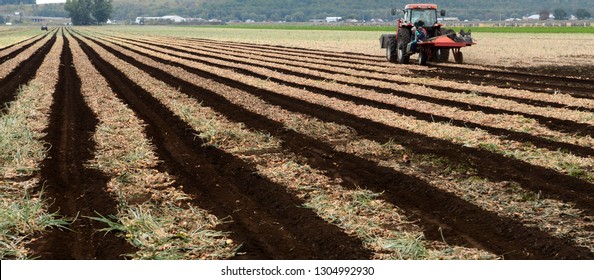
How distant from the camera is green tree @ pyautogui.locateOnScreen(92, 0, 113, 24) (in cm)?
16212

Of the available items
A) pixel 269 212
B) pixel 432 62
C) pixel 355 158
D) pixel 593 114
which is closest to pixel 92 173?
pixel 269 212

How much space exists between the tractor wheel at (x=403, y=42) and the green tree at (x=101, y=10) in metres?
151

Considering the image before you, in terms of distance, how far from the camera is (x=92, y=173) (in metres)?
7.41

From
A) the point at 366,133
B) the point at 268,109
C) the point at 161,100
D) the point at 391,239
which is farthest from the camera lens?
the point at 161,100

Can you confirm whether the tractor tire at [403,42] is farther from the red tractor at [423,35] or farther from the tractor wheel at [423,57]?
the tractor wheel at [423,57]

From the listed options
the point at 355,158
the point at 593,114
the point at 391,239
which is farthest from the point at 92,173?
the point at 593,114

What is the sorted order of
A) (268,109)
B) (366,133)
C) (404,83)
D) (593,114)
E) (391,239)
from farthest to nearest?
(404,83)
(268,109)
(593,114)
(366,133)
(391,239)

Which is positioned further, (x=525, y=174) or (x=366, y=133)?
(x=366, y=133)

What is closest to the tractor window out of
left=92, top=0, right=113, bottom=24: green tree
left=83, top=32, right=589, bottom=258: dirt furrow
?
left=83, top=32, right=589, bottom=258: dirt furrow

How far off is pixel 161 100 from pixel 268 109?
2.53 m

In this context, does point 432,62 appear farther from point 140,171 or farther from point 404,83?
point 140,171

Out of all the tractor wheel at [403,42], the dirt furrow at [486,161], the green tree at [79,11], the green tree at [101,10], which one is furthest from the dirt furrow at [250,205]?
the green tree at [101,10]

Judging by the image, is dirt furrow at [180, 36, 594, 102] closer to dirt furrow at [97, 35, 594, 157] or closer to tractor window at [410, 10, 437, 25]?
tractor window at [410, 10, 437, 25]

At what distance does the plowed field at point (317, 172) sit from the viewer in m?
5.27
